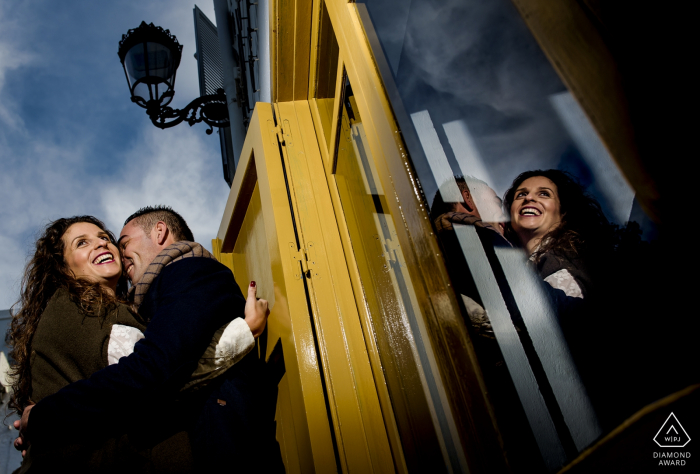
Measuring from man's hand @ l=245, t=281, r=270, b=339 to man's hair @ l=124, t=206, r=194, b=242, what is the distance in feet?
1.84

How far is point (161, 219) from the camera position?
1976 mm

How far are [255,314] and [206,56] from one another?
694 centimetres

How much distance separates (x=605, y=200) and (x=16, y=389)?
6.58 feet

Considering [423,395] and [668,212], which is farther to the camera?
[423,395]

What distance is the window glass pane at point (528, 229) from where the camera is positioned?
2.16 ft

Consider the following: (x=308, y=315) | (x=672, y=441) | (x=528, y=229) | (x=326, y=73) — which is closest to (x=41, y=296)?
(x=308, y=315)

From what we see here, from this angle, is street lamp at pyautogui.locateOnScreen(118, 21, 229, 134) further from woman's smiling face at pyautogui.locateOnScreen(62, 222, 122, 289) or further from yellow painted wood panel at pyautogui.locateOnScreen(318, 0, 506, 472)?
yellow painted wood panel at pyautogui.locateOnScreen(318, 0, 506, 472)

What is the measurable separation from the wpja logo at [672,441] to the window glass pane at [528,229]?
9.6 inches

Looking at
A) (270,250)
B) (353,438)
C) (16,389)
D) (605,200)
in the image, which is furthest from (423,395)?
(16,389)

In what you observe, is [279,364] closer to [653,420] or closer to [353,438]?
[353,438]

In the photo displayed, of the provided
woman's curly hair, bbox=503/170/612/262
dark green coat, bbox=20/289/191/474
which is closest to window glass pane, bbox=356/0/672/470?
woman's curly hair, bbox=503/170/612/262

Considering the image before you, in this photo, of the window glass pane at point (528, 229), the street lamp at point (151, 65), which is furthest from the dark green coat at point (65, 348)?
the street lamp at point (151, 65)

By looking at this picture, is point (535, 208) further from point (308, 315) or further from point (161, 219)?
point (161, 219)

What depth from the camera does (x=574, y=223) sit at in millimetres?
751
